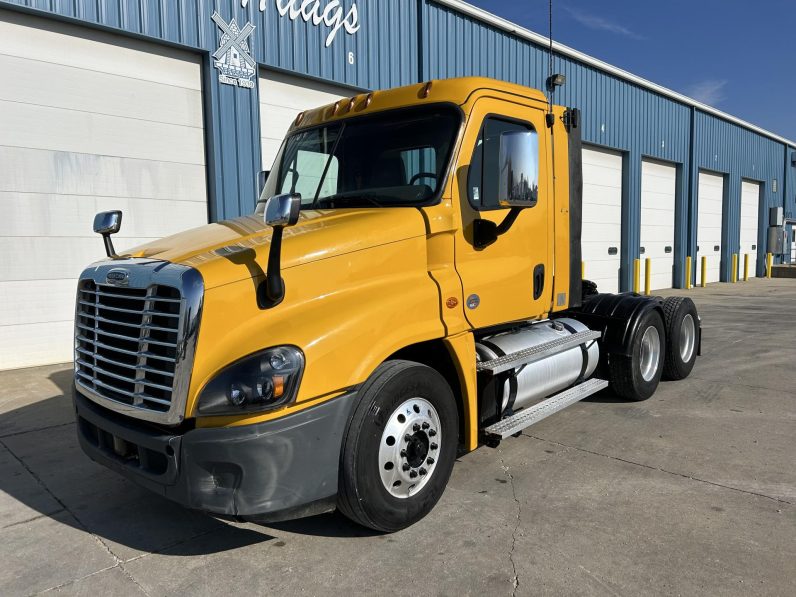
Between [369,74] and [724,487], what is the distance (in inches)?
373

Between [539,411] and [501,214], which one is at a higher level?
[501,214]

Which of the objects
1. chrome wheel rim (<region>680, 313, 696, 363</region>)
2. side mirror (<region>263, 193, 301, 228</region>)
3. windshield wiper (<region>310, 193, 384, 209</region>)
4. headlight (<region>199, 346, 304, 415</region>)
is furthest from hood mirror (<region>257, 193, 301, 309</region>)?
chrome wheel rim (<region>680, 313, 696, 363</region>)

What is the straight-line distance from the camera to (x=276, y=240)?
2889 mm

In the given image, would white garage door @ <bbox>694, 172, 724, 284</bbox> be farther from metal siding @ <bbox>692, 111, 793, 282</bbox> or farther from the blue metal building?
the blue metal building

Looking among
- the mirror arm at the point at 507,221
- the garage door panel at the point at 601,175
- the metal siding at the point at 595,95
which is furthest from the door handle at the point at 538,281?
the garage door panel at the point at 601,175

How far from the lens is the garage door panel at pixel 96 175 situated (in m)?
7.73

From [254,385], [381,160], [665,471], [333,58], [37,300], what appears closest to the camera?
[254,385]

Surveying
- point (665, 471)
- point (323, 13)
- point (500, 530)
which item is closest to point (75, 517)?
point (500, 530)

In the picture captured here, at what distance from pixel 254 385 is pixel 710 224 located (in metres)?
24.1

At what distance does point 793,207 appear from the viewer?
30703mm

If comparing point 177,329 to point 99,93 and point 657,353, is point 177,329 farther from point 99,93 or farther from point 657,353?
point 99,93

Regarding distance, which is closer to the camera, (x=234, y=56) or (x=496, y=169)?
(x=496, y=169)

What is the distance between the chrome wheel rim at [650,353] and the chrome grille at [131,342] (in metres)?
4.84

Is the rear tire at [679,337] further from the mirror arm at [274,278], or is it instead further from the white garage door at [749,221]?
the white garage door at [749,221]
